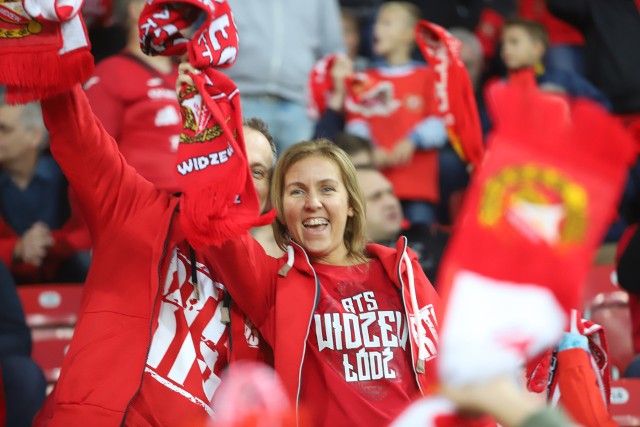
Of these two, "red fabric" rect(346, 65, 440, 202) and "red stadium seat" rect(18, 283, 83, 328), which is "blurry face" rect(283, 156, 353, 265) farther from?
"red fabric" rect(346, 65, 440, 202)

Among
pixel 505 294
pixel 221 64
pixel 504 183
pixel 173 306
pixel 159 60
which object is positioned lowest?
pixel 159 60

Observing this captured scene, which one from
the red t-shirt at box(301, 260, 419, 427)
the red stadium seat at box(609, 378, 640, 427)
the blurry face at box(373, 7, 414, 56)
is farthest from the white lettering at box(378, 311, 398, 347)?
the blurry face at box(373, 7, 414, 56)


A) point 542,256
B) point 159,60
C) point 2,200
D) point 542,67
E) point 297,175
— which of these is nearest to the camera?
point 542,256

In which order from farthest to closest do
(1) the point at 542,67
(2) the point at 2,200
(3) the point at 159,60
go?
(1) the point at 542,67 < (2) the point at 2,200 < (3) the point at 159,60

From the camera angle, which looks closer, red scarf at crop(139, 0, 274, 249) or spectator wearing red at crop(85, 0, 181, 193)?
red scarf at crop(139, 0, 274, 249)

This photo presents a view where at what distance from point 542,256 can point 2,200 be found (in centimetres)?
335

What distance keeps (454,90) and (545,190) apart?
2625mm

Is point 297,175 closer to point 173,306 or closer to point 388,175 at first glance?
point 173,306

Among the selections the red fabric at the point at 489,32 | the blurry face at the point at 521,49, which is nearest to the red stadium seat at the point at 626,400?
the blurry face at the point at 521,49

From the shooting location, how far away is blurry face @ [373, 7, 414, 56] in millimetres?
5121

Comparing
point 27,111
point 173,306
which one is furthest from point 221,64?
point 27,111

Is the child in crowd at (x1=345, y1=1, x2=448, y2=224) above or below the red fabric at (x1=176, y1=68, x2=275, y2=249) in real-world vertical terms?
below

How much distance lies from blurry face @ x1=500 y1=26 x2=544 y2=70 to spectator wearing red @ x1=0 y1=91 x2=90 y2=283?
217 centimetres

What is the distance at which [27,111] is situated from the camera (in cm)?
451
